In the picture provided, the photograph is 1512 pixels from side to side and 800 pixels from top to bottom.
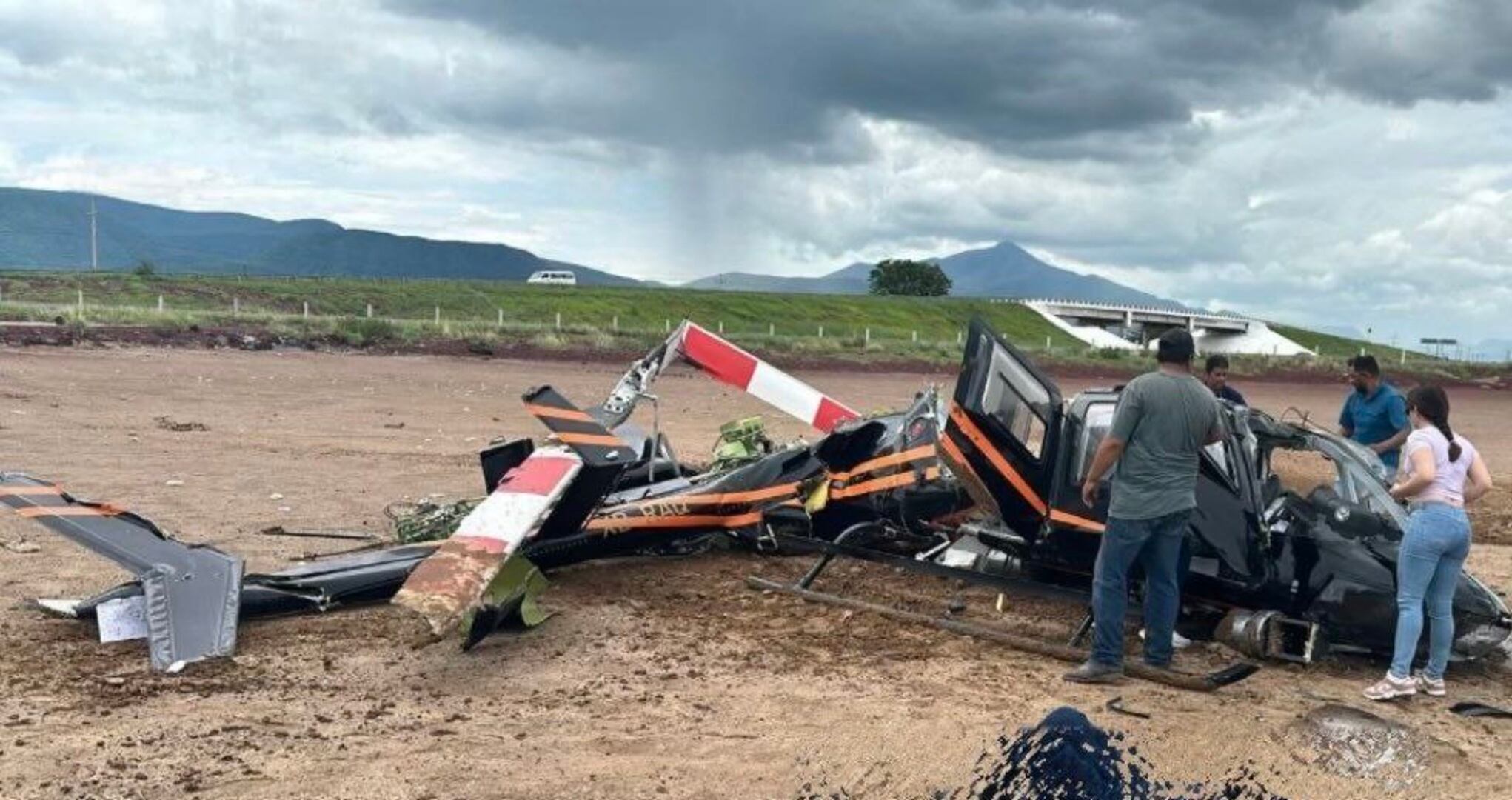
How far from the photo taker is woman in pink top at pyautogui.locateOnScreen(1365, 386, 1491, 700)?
19.5 feet

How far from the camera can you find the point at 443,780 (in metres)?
4.70

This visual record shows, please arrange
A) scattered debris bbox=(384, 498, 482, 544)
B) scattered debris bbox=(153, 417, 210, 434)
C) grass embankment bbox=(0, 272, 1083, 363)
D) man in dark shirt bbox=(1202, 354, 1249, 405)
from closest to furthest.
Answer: scattered debris bbox=(384, 498, 482, 544) → man in dark shirt bbox=(1202, 354, 1249, 405) → scattered debris bbox=(153, 417, 210, 434) → grass embankment bbox=(0, 272, 1083, 363)

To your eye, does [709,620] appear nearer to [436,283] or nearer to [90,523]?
[90,523]

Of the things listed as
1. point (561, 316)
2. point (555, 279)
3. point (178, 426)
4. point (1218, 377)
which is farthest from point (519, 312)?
point (1218, 377)

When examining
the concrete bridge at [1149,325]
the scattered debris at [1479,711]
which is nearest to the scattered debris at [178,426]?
the scattered debris at [1479,711]

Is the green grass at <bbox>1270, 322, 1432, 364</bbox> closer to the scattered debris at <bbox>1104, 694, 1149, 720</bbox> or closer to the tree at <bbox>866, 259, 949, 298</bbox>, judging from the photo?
the tree at <bbox>866, 259, 949, 298</bbox>

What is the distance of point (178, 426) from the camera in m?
16.2

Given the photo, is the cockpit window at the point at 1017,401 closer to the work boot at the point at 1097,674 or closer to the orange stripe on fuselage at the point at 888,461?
the work boot at the point at 1097,674

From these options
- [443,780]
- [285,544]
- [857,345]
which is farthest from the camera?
[857,345]

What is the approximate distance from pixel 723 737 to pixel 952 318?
69.5 meters

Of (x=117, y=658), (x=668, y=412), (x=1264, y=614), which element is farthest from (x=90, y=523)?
(x=668, y=412)

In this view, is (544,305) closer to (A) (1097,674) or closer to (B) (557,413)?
(B) (557,413)

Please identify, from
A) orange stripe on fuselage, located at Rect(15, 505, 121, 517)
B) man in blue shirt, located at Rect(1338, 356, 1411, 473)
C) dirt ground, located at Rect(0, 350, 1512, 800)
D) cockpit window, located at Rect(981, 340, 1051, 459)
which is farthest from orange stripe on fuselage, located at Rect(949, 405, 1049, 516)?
orange stripe on fuselage, located at Rect(15, 505, 121, 517)

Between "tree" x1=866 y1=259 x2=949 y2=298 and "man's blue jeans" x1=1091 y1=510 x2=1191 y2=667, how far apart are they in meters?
103
